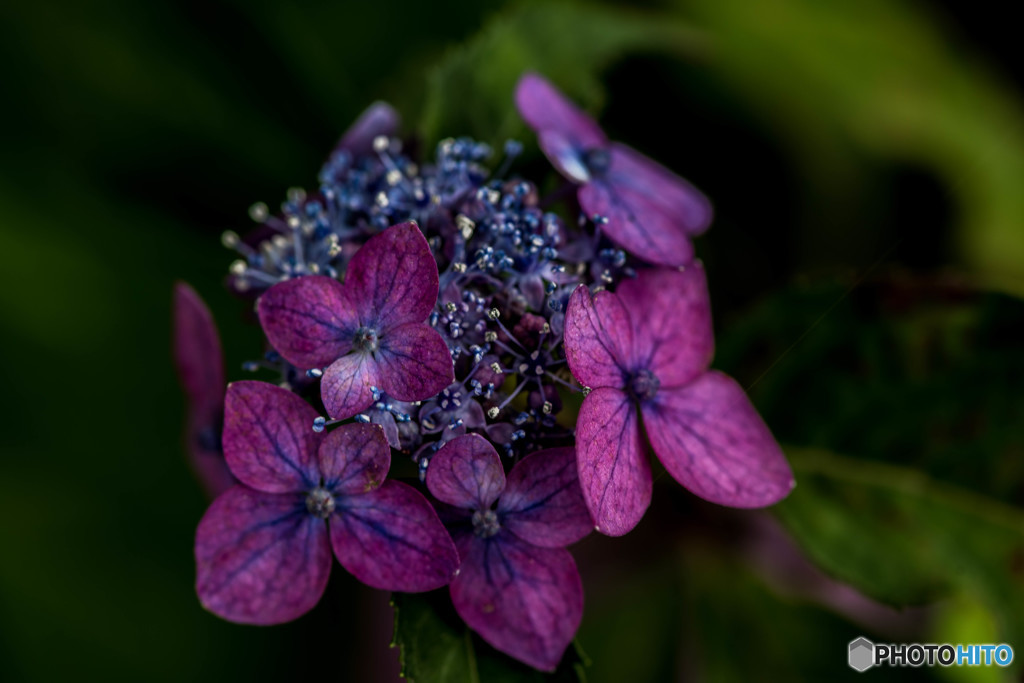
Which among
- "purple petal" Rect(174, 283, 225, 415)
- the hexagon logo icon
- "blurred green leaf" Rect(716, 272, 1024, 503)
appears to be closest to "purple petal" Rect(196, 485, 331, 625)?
"purple petal" Rect(174, 283, 225, 415)

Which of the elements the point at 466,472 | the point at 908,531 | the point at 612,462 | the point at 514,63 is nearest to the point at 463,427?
the point at 466,472

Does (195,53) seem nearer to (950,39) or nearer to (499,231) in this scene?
(499,231)

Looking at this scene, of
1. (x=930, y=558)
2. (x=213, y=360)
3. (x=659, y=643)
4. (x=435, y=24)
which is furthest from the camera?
(x=435, y=24)

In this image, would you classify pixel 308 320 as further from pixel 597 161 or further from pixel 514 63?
pixel 514 63

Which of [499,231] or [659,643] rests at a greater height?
[499,231]

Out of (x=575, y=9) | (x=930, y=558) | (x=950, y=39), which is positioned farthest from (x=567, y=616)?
(x=950, y=39)

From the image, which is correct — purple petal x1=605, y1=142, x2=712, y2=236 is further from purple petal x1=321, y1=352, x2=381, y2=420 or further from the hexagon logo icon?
the hexagon logo icon

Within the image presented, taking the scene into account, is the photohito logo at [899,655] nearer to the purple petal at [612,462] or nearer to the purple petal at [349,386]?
the purple petal at [612,462]
